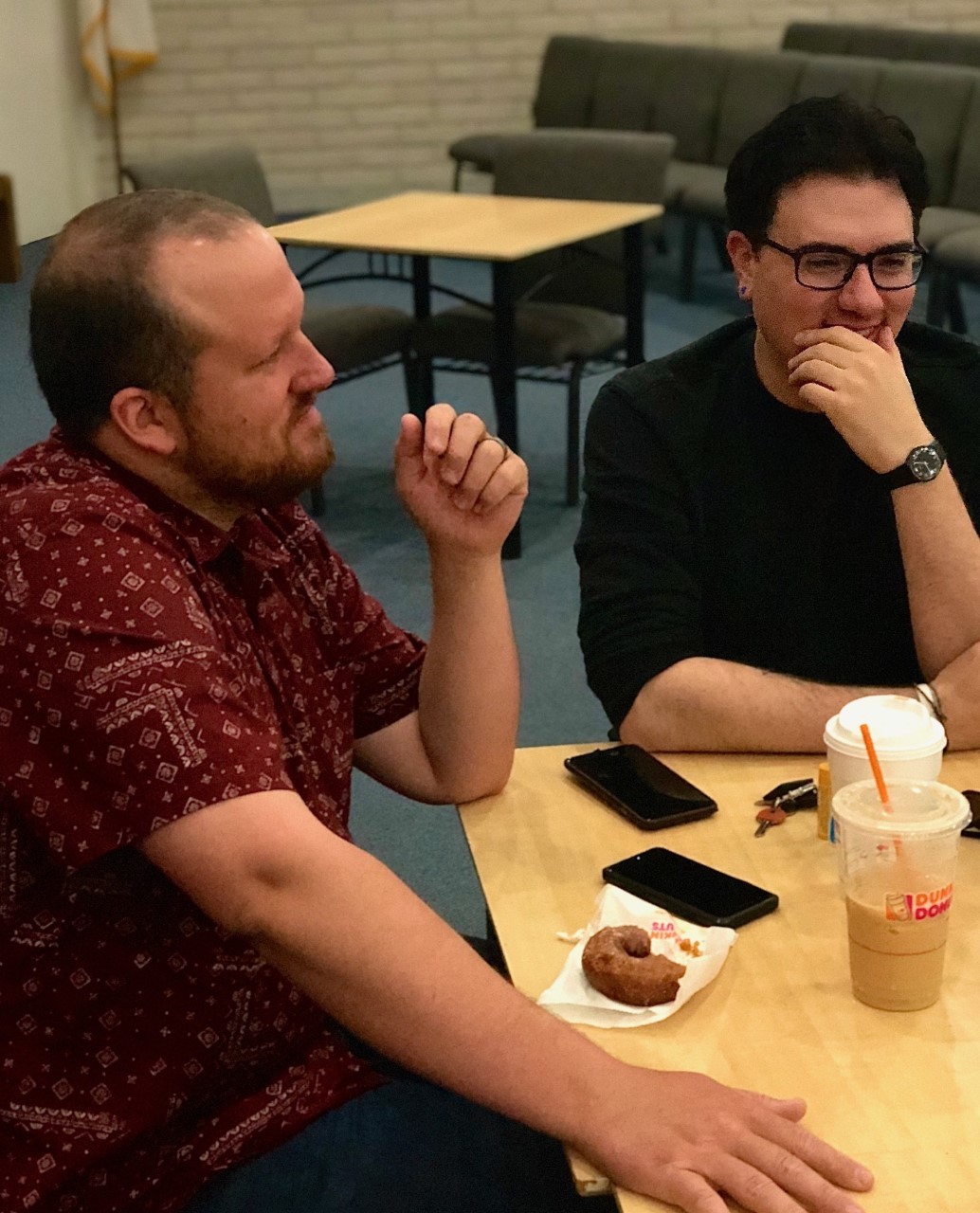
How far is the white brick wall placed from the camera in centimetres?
753

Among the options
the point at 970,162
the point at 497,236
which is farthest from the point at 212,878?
the point at 970,162

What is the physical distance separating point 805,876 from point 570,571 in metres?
2.78

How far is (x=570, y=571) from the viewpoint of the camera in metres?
4.08

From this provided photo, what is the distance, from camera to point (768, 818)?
1408mm

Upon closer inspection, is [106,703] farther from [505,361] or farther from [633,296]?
[633,296]

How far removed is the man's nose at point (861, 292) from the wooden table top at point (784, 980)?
512 mm

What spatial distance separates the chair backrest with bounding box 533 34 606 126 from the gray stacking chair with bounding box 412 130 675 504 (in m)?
2.17

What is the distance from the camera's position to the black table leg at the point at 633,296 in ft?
15.1

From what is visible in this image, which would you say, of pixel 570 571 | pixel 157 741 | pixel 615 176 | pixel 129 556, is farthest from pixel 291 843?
pixel 615 176

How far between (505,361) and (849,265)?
8.16 ft

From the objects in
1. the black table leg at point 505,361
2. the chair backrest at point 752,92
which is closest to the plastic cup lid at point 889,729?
the black table leg at point 505,361

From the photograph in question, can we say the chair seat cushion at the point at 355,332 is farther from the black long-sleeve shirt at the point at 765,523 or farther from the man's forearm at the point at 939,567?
the man's forearm at the point at 939,567

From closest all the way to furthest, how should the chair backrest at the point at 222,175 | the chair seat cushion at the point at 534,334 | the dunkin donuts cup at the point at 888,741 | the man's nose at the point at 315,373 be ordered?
the dunkin donuts cup at the point at 888,741, the man's nose at the point at 315,373, the chair backrest at the point at 222,175, the chair seat cushion at the point at 534,334

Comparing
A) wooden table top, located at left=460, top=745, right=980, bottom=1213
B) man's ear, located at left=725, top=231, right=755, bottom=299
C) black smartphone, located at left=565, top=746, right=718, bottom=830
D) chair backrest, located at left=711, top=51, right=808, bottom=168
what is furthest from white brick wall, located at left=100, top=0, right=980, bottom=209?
wooden table top, located at left=460, top=745, right=980, bottom=1213
